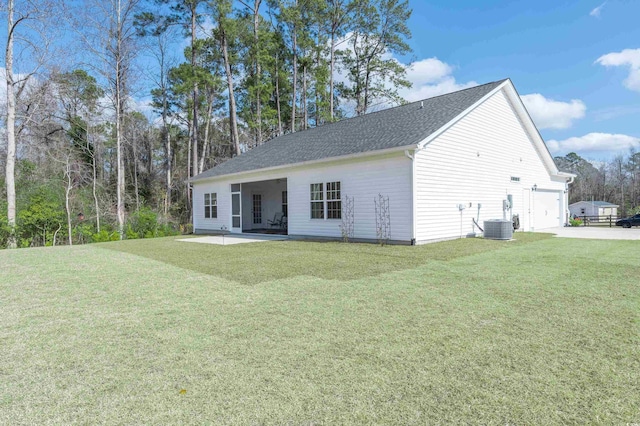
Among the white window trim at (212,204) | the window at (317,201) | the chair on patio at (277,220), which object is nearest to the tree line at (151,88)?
the white window trim at (212,204)

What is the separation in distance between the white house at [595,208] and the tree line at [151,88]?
3312 cm

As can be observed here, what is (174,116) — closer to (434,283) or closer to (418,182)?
(418,182)

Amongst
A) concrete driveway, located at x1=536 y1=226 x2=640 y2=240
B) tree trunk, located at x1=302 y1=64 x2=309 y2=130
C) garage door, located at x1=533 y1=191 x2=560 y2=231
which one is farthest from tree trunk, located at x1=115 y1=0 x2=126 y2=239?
garage door, located at x1=533 y1=191 x2=560 y2=231

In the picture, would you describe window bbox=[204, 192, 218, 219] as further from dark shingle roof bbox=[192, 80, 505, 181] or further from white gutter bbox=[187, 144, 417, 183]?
white gutter bbox=[187, 144, 417, 183]

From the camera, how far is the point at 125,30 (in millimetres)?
17797

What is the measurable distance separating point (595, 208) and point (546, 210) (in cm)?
3504

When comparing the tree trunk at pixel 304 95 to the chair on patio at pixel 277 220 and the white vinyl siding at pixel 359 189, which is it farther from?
the white vinyl siding at pixel 359 189

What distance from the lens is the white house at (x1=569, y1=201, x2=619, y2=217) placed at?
143 feet

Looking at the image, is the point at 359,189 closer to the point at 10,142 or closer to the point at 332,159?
the point at 332,159

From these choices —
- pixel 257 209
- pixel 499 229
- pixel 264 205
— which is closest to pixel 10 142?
pixel 257 209

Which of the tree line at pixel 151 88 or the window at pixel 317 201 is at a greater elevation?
the tree line at pixel 151 88

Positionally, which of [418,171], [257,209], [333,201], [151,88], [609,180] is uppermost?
[151,88]

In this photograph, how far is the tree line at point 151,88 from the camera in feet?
48.5

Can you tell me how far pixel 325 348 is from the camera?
3.01 meters
